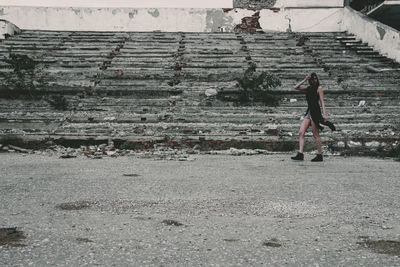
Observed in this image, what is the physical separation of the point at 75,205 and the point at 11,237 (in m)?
0.89

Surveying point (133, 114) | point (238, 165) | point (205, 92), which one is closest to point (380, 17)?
point (205, 92)

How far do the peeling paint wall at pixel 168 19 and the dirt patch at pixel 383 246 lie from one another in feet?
46.3

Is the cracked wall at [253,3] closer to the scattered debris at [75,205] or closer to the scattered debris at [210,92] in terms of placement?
the scattered debris at [210,92]

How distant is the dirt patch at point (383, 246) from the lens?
2811 millimetres

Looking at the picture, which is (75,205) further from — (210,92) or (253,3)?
(253,3)

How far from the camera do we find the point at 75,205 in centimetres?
381

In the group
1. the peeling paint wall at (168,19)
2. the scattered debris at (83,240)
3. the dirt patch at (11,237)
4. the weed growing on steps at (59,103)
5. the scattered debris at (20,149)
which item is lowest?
the scattered debris at (20,149)

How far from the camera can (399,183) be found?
5.11m

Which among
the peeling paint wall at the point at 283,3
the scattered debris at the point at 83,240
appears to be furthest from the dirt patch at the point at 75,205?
the peeling paint wall at the point at 283,3

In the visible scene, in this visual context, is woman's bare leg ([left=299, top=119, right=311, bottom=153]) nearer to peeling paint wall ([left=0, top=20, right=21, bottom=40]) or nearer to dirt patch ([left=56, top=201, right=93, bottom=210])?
dirt patch ([left=56, top=201, right=93, bottom=210])

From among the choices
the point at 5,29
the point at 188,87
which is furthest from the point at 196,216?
the point at 5,29

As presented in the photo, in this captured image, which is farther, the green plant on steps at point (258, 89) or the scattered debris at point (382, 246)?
the green plant on steps at point (258, 89)

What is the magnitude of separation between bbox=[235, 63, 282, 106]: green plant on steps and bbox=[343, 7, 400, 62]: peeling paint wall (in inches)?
189

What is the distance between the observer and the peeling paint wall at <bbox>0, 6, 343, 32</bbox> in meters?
16.2
